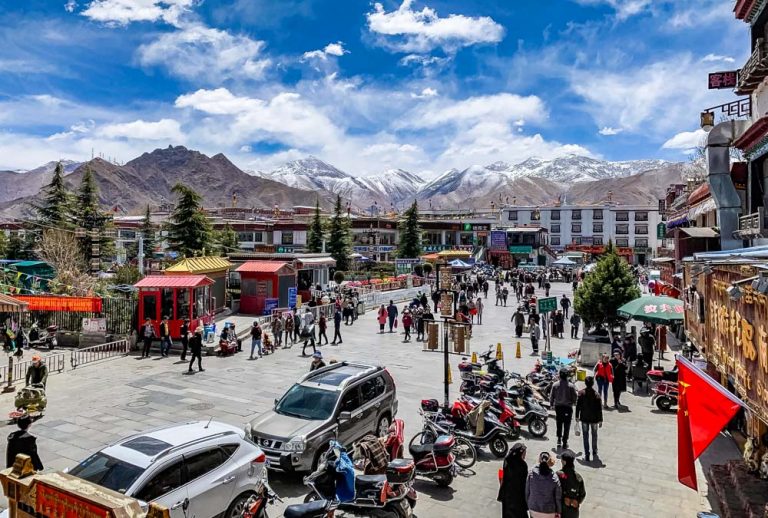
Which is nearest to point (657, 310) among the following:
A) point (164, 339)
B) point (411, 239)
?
point (164, 339)

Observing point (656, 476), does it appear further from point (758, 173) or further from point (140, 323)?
point (140, 323)

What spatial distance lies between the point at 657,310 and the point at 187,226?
34.9 metres

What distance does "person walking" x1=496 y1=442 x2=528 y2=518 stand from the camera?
770 cm

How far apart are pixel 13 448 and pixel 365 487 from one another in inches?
223

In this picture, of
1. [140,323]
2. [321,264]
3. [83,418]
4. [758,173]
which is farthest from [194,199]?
[758,173]

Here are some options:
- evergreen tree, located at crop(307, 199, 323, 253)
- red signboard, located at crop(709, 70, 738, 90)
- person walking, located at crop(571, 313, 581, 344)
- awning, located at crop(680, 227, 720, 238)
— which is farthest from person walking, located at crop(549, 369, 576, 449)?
evergreen tree, located at crop(307, 199, 323, 253)

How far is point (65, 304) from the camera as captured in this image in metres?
24.0

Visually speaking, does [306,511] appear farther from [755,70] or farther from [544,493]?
[755,70]

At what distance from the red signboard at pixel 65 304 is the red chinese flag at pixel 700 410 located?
76.3ft

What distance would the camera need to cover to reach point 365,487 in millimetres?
8125

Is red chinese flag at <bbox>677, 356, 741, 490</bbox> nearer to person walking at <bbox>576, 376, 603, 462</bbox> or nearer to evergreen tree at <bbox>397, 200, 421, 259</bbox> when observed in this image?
person walking at <bbox>576, 376, 603, 462</bbox>

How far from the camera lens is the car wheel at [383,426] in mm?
12072

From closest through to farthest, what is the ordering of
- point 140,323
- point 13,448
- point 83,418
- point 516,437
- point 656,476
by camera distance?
point 13,448
point 656,476
point 516,437
point 83,418
point 140,323

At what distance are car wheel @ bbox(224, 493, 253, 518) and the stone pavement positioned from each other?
966 mm
